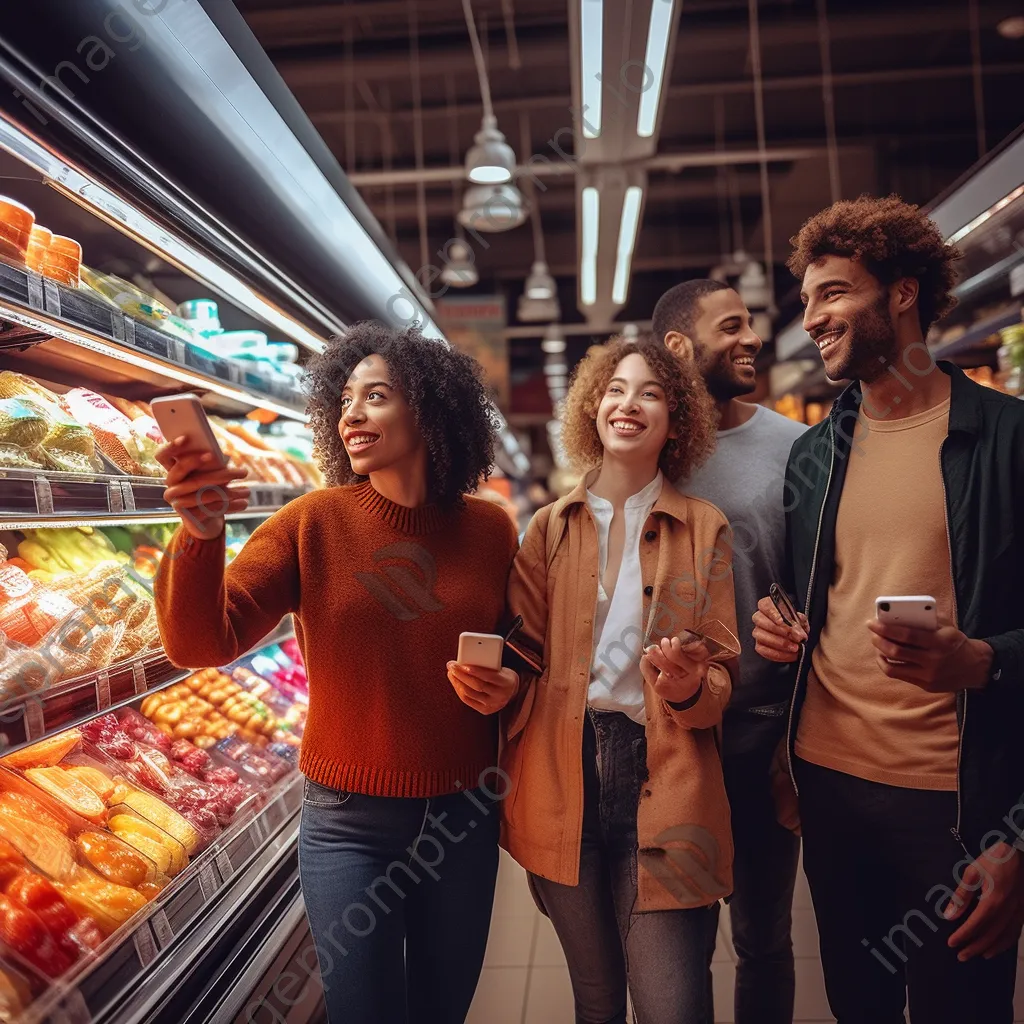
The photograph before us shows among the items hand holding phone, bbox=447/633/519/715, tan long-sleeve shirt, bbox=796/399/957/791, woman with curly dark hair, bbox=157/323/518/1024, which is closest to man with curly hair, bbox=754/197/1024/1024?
tan long-sleeve shirt, bbox=796/399/957/791

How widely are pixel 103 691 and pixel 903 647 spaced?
143 centimetres

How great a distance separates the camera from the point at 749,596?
2.02 meters

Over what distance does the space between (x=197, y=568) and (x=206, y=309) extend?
1635 mm

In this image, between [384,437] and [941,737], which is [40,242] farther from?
[941,737]

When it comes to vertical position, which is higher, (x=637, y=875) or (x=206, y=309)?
(x=206, y=309)

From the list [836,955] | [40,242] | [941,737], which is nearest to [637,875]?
[836,955]

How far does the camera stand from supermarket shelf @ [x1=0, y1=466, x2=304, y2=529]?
1495mm

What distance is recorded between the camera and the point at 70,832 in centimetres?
174

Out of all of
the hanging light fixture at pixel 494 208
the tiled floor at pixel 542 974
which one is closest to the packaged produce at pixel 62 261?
the tiled floor at pixel 542 974

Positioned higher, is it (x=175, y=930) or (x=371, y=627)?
(x=371, y=627)

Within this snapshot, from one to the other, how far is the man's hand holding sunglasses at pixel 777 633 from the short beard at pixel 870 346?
20.1 inches

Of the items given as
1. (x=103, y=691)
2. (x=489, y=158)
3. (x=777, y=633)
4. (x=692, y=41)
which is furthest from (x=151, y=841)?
(x=692, y=41)

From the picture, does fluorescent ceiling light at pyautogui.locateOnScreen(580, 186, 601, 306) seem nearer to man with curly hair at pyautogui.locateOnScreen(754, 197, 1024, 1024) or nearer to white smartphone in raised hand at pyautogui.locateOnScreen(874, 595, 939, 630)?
man with curly hair at pyautogui.locateOnScreen(754, 197, 1024, 1024)

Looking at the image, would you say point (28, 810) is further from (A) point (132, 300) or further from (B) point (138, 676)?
(A) point (132, 300)
